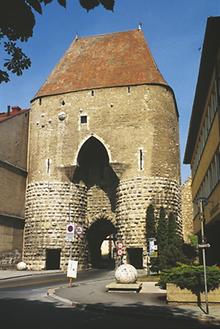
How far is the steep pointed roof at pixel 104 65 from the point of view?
35.5 meters

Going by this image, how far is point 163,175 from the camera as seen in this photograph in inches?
1291

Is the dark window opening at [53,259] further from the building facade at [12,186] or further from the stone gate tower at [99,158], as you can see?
the building facade at [12,186]

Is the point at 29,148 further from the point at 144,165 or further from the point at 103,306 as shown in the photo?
the point at 103,306

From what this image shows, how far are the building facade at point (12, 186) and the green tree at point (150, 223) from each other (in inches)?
413

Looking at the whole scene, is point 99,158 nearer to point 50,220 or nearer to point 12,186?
point 50,220

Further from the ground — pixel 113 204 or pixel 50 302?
pixel 113 204

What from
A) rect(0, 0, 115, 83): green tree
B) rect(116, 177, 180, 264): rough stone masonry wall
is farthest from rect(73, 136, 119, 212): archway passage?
rect(0, 0, 115, 83): green tree

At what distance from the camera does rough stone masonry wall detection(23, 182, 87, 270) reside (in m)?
33.3

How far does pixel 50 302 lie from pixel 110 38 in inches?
1305

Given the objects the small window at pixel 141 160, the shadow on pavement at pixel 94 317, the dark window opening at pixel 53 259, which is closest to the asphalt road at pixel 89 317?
the shadow on pavement at pixel 94 317

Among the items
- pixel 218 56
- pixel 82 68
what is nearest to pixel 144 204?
pixel 82 68

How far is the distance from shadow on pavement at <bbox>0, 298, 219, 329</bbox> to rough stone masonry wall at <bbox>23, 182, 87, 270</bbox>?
21673 millimetres

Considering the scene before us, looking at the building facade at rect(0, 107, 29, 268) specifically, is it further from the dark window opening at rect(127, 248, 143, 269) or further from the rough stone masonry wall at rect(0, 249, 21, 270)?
the dark window opening at rect(127, 248, 143, 269)

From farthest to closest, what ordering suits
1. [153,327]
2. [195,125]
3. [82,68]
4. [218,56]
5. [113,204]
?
1. [82,68]
2. [113,204]
3. [195,125]
4. [218,56]
5. [153,327]
